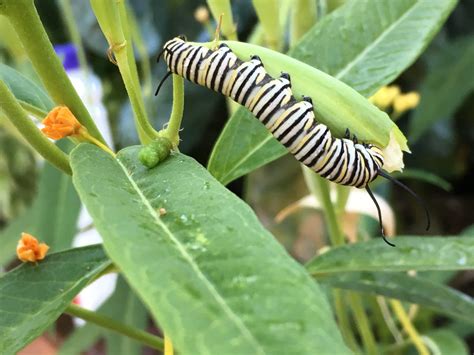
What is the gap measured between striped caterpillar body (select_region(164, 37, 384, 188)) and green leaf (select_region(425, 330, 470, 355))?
1.02ft

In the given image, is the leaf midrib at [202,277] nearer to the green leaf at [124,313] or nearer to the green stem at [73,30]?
the green leaf at [124,313]

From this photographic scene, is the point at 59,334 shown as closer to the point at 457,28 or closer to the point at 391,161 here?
the point at 391,161

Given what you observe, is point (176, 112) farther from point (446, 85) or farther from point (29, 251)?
point (446, 85)

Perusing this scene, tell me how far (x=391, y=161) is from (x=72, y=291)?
0.19m

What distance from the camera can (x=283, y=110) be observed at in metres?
0.31

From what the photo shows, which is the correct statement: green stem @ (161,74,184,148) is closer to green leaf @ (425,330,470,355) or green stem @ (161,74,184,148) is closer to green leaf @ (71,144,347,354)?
green leaf @ (71,144,347,354)

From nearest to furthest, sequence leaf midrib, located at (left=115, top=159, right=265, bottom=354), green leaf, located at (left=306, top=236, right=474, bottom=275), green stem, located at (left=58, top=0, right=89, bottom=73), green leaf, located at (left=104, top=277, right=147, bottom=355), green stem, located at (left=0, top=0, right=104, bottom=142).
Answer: leaf midrib, located at (left=115, top=159, right=265, bottom=354) < green stem, located at (left=0, top=0, right=104, bottom=142) < green leaf, located at (left=306, top=236, right=474, bottom=275) < green leaf, located at (left=104, top=277, right=147, bottom=355) < green stem, located at (left=58, top=0, right=89, bottom=73)

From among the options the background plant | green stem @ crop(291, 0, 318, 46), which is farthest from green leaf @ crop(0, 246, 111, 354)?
green stem @ crop(291, 0, 318, 46)

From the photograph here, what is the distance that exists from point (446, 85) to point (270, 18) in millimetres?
679

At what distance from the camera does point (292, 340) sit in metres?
0.19

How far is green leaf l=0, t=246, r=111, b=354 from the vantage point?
33 centimetres

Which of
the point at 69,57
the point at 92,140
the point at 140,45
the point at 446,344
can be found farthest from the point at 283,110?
the point at 69,57

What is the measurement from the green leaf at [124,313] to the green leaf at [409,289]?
0.23 m

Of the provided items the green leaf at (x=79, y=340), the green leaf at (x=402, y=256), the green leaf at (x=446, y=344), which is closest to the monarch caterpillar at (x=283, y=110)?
the green leaf at (x=402, y=256)
